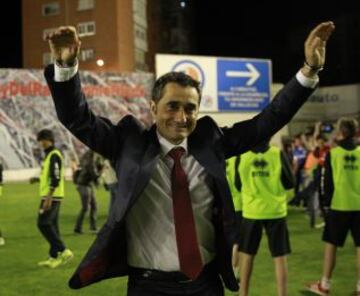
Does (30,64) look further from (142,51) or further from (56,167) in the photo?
(56,167)

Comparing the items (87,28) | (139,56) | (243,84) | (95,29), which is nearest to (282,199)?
(243,84)

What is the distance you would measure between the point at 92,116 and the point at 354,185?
483 cm

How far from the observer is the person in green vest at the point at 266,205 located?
6.05 m

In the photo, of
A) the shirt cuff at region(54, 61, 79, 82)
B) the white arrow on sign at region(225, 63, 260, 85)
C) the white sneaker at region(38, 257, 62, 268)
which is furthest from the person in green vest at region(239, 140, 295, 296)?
the white arrow on sign at region(225, 63, 260, 85)

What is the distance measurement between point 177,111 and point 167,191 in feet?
1.21

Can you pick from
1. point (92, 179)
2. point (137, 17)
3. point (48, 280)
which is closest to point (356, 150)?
point (48, 280)

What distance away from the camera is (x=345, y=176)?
6.80 meters

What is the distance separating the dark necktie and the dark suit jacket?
0.14m

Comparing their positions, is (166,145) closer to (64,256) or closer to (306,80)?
(306,80)

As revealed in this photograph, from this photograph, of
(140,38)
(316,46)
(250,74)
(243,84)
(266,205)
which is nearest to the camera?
(316,46)

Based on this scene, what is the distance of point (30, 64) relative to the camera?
48.4m

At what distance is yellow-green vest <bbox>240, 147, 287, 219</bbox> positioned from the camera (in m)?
6.06

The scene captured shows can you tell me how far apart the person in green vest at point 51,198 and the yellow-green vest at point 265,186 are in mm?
3577

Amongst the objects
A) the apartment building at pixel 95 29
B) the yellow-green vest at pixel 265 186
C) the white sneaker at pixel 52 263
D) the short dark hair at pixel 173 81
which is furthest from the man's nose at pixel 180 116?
the apartment building at pixel 95 29
